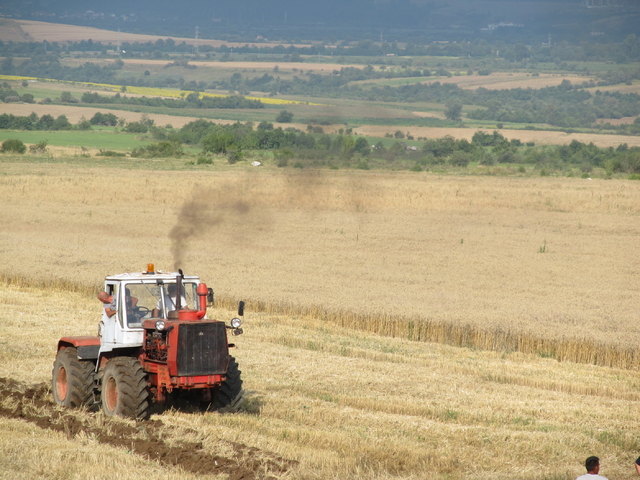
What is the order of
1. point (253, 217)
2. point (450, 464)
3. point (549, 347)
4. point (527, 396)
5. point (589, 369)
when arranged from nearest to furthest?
1. point (450, 464)
2. point (527, 396)
3. point (589, 369)
4. point (549, 347)
5. point (253, 217)

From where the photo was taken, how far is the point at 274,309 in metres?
24.8

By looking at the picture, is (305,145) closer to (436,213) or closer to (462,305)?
(462,305)

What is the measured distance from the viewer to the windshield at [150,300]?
13.4 meters

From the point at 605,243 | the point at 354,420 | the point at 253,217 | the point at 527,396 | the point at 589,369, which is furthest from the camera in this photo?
the point at 253,217

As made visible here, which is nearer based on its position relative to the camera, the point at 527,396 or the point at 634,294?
the point at 527,396

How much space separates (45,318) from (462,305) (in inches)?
520

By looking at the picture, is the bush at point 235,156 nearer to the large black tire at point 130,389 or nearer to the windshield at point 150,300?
the windshield at point 150,300

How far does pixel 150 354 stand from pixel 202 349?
1.19m

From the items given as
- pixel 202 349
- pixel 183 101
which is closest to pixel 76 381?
pixel 202 349

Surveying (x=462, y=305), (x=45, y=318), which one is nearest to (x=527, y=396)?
(x=462, y=305)

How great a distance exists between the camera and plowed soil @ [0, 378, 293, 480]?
1071 centimetres

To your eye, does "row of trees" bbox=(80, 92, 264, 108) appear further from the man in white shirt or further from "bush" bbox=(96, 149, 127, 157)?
the man in white shirt

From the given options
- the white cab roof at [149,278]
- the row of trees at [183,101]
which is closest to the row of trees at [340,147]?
the white cab roof at [149,278]

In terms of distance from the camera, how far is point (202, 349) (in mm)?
12414
